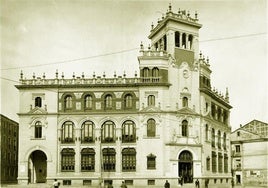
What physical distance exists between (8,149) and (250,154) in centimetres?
3689

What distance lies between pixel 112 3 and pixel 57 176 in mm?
23489

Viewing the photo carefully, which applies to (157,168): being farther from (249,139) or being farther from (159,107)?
(249,139)

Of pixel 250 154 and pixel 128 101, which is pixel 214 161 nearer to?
pixel 128 101

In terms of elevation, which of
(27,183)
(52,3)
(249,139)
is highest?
(52,3)

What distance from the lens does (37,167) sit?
5678 cm

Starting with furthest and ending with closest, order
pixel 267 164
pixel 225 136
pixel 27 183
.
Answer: pixel 267 164
pixel 225 136
pixel 27 183

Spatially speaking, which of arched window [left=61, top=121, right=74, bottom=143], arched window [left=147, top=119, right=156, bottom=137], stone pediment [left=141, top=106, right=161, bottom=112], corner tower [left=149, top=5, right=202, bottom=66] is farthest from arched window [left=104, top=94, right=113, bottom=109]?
corner tower [left=149, top=5, right=202, bottom=66]

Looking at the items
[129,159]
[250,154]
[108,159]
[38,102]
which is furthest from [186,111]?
[250,154]

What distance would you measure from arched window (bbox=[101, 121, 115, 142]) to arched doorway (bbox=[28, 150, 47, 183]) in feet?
24.6

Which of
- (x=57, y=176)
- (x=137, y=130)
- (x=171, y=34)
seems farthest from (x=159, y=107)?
(x=57, y=176)

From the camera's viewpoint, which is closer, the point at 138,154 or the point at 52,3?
the point at 52,3

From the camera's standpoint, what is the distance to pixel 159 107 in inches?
2151

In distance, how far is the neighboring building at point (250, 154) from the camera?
238 ft

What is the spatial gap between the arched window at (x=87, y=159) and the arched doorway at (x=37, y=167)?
5.13 m
